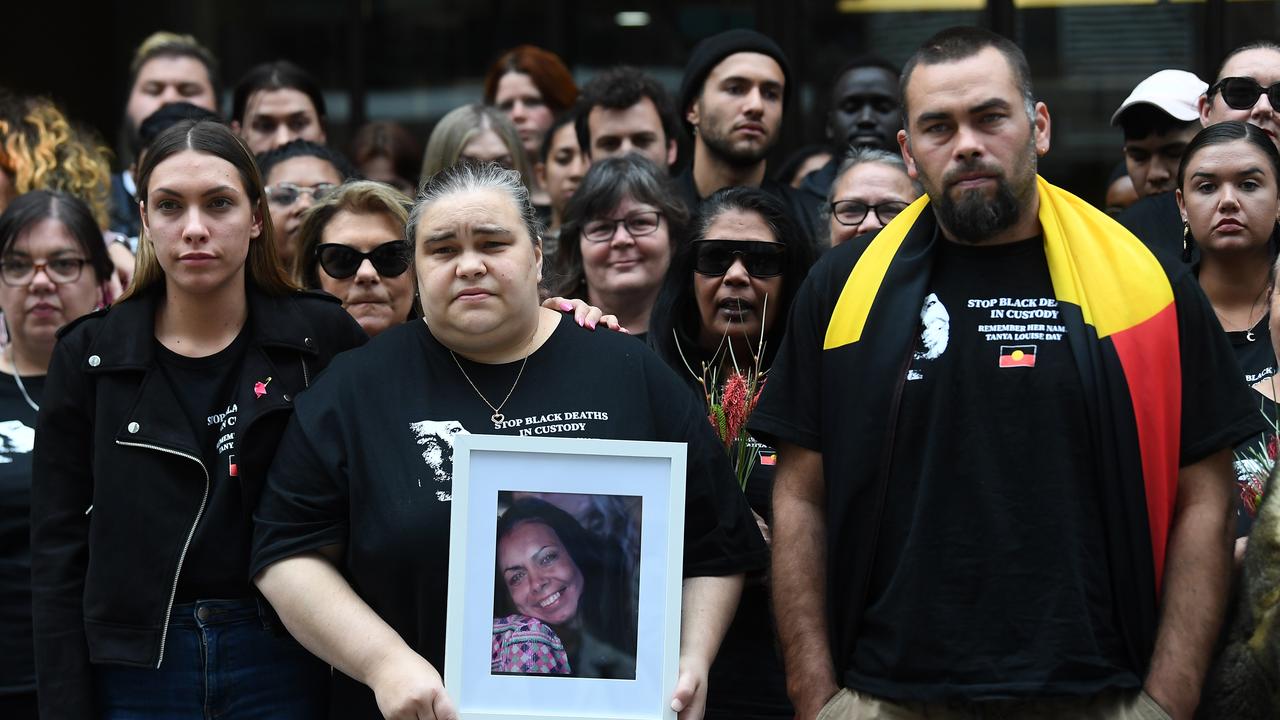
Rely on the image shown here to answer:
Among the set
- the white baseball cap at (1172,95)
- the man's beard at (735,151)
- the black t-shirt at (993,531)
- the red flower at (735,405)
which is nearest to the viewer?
the black t-shirt at (993,531)

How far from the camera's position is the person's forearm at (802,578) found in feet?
11.7

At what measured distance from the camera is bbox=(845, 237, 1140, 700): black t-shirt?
336 cm

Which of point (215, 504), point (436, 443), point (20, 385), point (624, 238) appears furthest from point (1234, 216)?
point (20, 385)

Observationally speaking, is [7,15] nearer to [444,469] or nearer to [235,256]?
[235,256]

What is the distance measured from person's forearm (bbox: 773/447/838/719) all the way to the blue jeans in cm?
125

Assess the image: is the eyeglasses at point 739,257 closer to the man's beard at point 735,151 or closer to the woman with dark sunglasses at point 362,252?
the woman with dark sunglasses at point 362,252

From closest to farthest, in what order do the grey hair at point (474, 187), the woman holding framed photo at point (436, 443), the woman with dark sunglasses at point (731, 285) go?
the woman holding framed photo at point (436, 443) < the grey hair at point (474, 187) < the woman with dark sunglasses at point (731, 285)

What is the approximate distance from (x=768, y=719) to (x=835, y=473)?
0.98m

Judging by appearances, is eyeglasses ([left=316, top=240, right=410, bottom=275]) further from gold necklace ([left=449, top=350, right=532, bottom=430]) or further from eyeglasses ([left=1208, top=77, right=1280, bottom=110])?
eyeglasses ([left=1208, top=77, right=1280, bottom=110])

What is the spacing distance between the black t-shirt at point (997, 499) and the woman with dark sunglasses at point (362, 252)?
6.19ft

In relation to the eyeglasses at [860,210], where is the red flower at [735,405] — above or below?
below

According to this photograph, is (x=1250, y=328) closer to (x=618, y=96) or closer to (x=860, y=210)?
(x=860, y=210)

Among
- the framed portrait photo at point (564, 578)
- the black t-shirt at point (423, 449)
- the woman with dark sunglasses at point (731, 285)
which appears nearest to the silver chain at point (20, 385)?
the black t-shirt at point (423, 449)

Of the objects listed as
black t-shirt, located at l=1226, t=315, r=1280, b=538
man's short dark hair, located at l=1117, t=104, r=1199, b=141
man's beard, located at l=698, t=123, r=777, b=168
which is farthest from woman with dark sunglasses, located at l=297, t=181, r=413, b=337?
man's short dark hair, located at l=1117, t=104, r=1199, b=141
